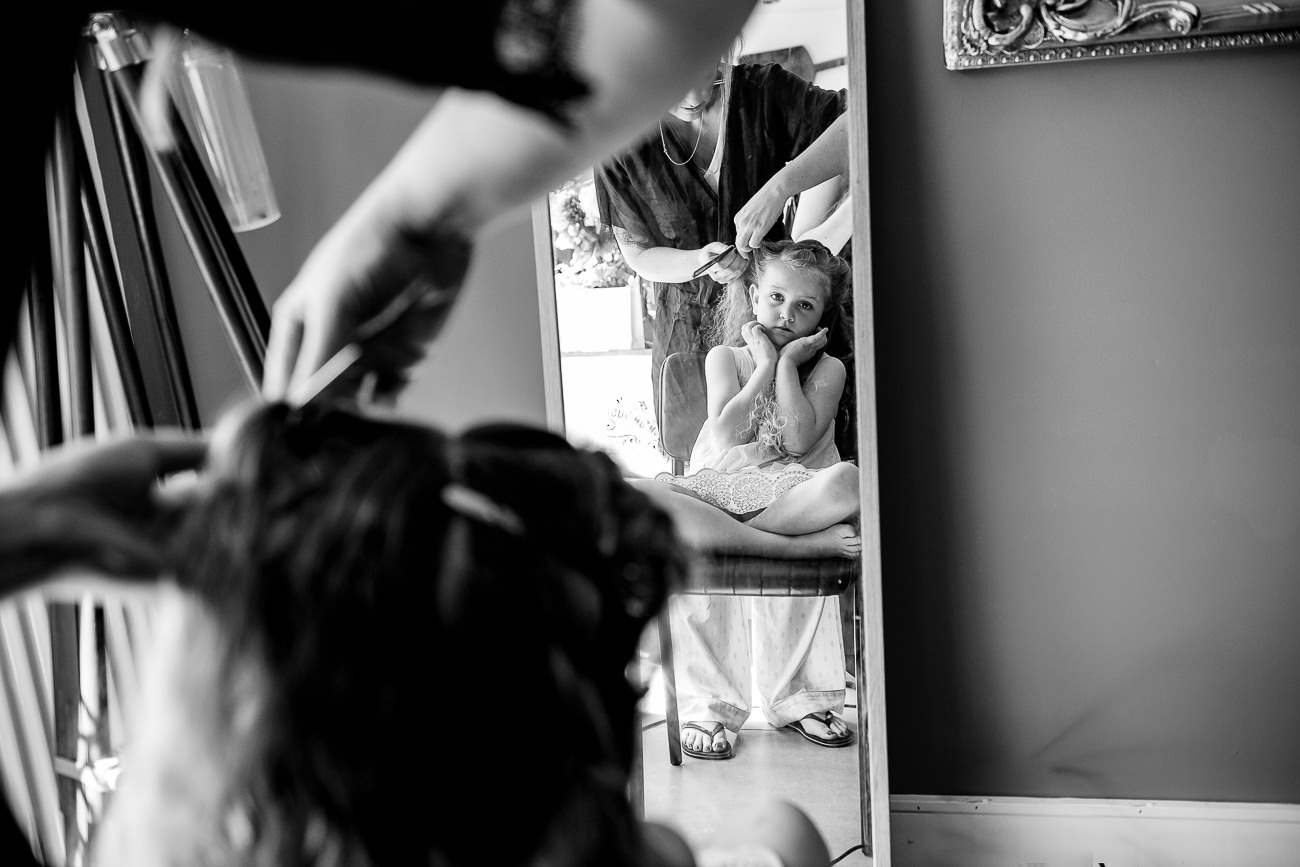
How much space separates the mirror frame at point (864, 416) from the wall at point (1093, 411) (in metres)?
0.13

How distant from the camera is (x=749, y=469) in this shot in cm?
173

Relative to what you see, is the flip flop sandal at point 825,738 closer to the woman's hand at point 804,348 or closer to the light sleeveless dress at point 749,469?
the light sleeveless dress at point 749,469

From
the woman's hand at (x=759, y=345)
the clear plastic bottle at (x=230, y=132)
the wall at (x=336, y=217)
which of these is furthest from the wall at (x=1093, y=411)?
the clear plastic bottle at (x=230, y=132)

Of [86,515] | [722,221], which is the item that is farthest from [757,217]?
[86,515]

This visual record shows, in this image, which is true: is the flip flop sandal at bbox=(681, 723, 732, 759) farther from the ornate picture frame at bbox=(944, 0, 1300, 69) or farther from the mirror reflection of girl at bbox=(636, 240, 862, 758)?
the ornate picture frame at bbox=(944, 0, 1300, 69)

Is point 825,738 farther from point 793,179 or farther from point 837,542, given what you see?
point 793,179

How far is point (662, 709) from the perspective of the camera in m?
A: 1.72

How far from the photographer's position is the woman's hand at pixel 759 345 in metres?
1.71

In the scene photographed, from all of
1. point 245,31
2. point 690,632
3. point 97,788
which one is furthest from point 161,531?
point 690,632

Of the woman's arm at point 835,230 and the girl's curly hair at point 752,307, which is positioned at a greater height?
the woman's arm at point 835,230

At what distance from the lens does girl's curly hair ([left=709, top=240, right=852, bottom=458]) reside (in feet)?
5.58

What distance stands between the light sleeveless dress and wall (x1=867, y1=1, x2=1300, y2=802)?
0.20m

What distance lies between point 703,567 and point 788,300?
1.68 feet

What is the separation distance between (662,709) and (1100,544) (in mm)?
887
